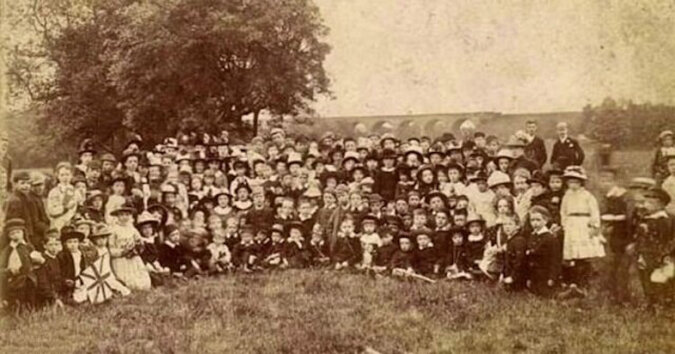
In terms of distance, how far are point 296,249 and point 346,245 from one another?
25cm

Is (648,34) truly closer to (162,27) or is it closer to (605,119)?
(605,119)

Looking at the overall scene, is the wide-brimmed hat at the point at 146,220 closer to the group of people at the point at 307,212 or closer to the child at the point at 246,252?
the group of people at the point at 307,212

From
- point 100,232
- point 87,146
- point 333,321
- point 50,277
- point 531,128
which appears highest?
point 531,128

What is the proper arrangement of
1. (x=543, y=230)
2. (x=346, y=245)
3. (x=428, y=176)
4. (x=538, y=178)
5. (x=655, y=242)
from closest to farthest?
(x=655, y=242) < (x=543, y=230) < (x=538, y=178) < (x=346, y=245) < (x=428, y=176)

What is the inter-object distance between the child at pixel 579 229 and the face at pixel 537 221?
0.29ft

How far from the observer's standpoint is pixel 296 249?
4.20 m

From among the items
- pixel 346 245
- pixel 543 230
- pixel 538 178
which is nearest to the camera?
pixel 543 230

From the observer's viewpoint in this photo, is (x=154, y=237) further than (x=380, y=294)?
Yes

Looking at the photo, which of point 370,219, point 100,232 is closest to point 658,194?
point 370,219

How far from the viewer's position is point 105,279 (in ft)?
13.6

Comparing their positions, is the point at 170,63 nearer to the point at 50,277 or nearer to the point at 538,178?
the point at 50,277

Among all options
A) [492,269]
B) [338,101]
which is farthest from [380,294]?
[338,101]

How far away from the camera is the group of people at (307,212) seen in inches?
157

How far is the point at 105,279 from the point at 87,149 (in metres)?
0.65
